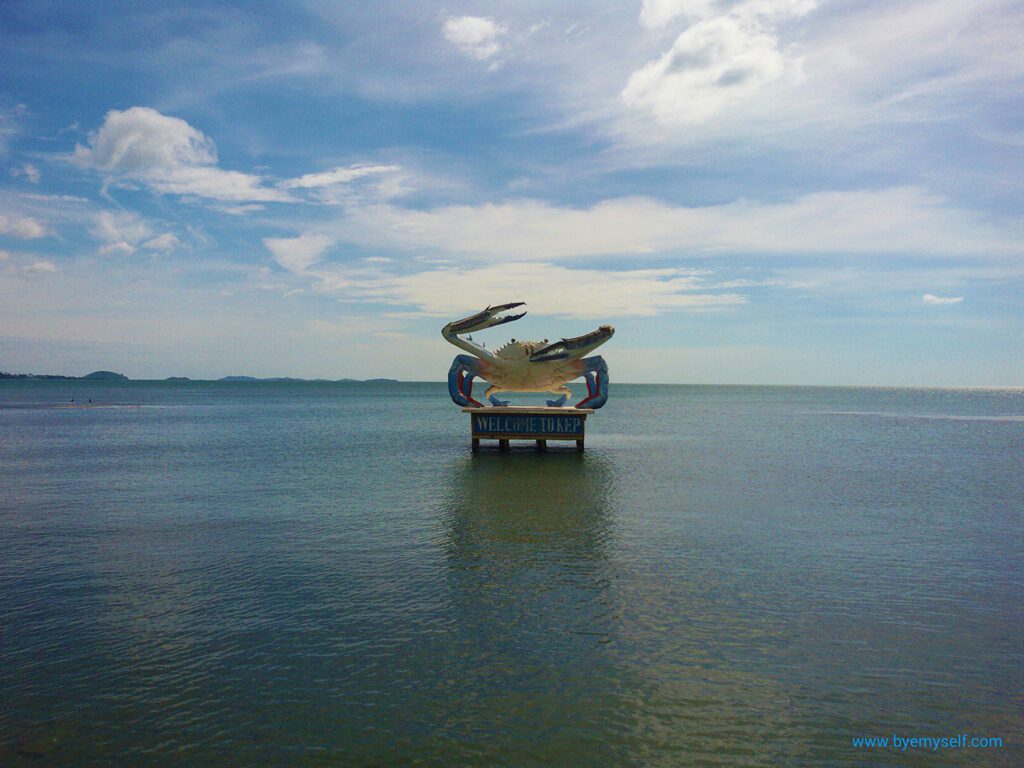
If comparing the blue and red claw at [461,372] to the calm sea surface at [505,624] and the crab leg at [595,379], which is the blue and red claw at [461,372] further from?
the calm sea surface at [505,624]

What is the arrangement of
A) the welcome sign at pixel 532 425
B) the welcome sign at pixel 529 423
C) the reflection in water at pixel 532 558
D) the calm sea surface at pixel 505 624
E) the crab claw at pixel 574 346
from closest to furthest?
1. the calm sea surface at pixel 505 624
2. the reflection in water at pixel 532 558
3. the crab claw at pixel 574 346
4. the welcome sign at pixel 529 423
5. the welcome sign at pixel 532 425

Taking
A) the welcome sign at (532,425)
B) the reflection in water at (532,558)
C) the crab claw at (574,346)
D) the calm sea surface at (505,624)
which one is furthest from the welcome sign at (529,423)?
the calm sea surface at (505,624)

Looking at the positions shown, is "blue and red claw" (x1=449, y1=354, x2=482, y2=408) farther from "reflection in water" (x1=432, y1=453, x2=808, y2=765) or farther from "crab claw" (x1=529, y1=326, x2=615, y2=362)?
"reflection in water" (x1=432, y1=453, x2=808, y2=765)

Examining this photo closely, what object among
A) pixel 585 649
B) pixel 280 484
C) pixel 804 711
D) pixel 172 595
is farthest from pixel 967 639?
pixel 280 484

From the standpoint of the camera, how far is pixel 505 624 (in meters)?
9.80

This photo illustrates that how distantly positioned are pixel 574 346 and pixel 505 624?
20880 mm

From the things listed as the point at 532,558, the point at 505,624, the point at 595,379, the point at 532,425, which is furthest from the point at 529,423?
the point at 505,624

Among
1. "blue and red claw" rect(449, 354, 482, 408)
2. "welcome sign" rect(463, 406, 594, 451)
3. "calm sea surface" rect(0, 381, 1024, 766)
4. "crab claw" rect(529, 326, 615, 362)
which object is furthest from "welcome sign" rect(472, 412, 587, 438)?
"calm sea surface" rect(0, 381, 1024, 766)

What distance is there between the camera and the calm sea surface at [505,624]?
6.91m

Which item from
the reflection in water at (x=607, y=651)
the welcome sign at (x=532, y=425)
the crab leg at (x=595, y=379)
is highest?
the crab leg at (x=595, y=379)

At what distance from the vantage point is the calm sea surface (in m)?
6.91

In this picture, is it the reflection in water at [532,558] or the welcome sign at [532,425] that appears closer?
the reflection in water at [532,558]

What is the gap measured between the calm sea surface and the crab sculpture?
9.16 meters

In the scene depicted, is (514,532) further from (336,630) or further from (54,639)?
(54,639)
